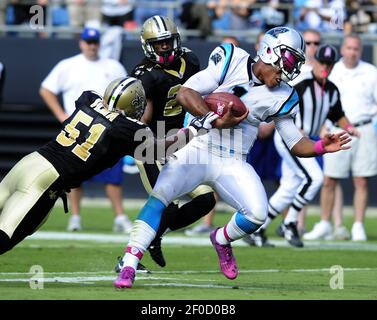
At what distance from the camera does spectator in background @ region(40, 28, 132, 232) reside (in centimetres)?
1242

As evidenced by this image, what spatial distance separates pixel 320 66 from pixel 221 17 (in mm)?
5318

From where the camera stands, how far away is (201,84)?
7516 millimetres

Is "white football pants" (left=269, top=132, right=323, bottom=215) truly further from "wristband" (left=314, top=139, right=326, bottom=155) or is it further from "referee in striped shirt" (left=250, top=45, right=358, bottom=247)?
"wristband" (left=314, top=139, right=326, bottom=155)

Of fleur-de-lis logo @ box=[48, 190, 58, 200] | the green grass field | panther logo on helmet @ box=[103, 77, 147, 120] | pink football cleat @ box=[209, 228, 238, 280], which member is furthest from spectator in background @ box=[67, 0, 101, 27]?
fleur-de-lis logo @ box=[48, 190, 58, 200]

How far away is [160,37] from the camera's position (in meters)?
8.42

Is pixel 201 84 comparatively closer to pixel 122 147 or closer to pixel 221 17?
pixel 122 147

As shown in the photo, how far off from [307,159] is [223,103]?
4138 mm

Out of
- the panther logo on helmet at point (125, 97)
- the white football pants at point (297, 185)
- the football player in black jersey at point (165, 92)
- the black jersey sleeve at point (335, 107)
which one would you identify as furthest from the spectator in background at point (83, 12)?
the panther logo on helmet at point (125, 97)

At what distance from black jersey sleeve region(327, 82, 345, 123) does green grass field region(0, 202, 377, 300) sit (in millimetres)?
1327

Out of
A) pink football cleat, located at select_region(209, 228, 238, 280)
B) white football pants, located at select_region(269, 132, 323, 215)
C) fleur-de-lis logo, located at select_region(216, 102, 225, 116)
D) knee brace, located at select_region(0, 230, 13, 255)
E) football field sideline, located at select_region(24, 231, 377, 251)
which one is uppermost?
fleur-de-lis logo, located at select_region(216, 102, 225, 116)

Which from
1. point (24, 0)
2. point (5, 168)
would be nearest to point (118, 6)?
point (24, 0)

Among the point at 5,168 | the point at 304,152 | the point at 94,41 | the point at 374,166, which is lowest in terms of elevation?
the point at 5,168

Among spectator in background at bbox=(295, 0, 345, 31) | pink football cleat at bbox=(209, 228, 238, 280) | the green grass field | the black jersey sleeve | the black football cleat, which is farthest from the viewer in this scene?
spectator in background at bbox=(295, 0, 345, 31)
